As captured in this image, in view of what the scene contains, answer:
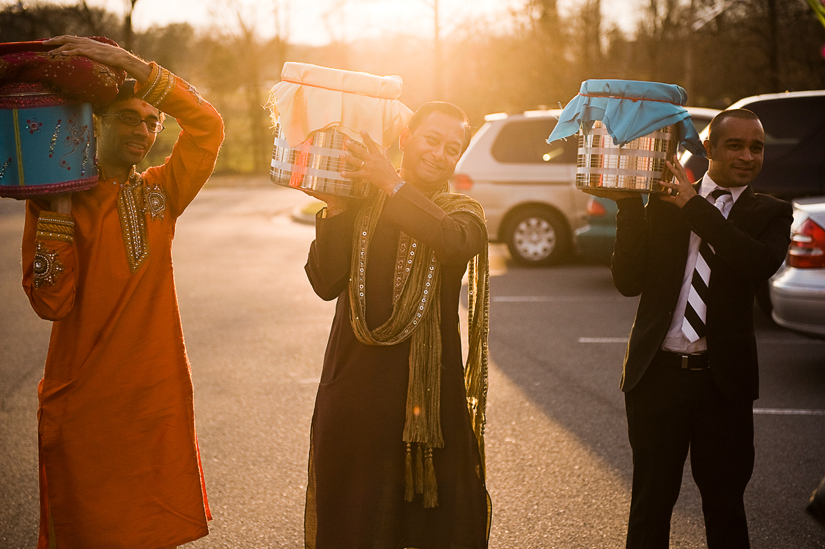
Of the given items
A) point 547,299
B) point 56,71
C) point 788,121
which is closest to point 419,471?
point 56,71

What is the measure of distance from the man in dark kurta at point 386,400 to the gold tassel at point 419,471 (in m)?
0.03

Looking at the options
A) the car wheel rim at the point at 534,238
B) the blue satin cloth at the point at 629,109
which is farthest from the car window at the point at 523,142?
the blue satin cloth at the point at 629,109

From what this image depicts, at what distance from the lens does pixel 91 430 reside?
2447mm

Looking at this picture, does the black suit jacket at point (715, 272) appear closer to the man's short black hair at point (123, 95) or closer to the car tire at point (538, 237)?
the man's short black hair at point (123, 95)

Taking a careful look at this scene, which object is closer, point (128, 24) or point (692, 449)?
point (692, 449)

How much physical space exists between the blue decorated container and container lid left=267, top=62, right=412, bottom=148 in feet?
1.99

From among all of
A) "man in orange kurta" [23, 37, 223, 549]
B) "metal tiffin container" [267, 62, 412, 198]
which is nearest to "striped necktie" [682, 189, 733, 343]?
"metal tiffin container" [267, 62, 412, 198]

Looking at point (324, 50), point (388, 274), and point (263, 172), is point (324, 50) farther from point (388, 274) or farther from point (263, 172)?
point (388, 274)

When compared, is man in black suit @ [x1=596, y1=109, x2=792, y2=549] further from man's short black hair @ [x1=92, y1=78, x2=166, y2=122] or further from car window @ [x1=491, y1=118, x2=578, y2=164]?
car window @ [x1=491, y1=118, x2=578, y2=164]

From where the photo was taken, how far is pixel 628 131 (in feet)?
7.36

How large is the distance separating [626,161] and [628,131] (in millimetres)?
97

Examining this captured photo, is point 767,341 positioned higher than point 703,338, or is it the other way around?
point 703,338

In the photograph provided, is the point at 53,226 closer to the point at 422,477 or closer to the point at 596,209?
the point at 422,477

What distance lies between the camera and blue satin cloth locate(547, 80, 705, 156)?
2.25m
